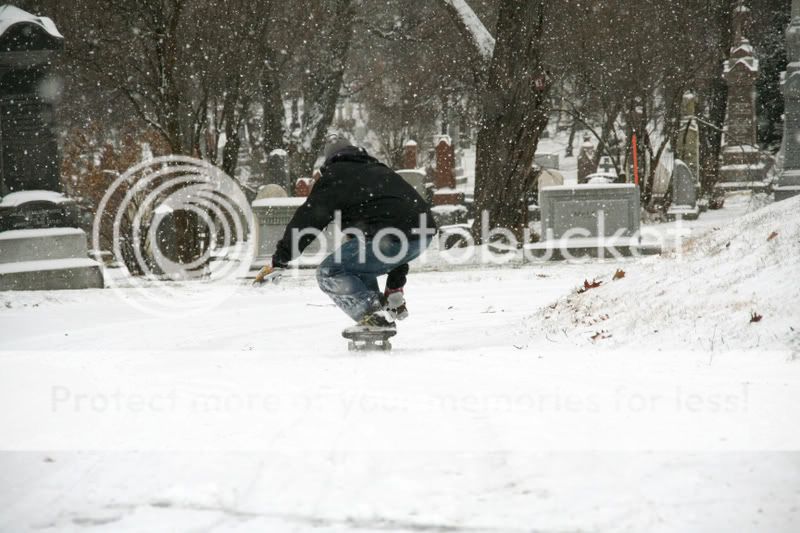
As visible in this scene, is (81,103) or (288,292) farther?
(81,103)

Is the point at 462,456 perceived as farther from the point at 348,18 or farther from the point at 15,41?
the point at 348,18

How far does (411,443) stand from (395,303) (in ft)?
9.83

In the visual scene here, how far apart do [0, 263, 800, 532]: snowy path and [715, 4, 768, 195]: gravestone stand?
2313 centimetres

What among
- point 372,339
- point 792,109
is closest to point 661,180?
point 792,109

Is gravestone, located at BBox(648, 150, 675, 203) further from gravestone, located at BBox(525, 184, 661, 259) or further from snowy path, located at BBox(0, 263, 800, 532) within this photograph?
snowy path, located at BBox(0, 263, 800, 532)

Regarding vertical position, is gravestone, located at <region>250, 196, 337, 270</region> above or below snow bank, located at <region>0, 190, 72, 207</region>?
below

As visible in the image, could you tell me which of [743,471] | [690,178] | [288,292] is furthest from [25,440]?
[690,178]

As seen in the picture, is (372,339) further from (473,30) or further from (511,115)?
(473,30)

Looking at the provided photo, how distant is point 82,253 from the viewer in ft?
42.9

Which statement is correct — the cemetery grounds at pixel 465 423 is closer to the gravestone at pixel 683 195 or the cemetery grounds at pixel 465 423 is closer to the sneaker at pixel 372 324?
the sneaker at pixel 372 324

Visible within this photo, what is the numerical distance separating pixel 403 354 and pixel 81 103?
2335 centimetres

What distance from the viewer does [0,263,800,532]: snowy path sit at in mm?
2619

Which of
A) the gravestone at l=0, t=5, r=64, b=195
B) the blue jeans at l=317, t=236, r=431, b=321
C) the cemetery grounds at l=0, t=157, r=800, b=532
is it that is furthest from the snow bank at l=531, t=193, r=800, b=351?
the gravestone at l=0, t=5, r=64, b=195

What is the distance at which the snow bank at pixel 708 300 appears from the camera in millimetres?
4734
